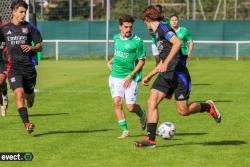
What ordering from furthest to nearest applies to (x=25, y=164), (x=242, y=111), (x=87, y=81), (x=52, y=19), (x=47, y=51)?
(x=52, y=19) < (x=47, y=51) < (x=87, y=81) < (x=242, y=111) < (x=25, y=164)

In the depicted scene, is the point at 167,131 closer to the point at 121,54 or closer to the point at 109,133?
the point at 109,133

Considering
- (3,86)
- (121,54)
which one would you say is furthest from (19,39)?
(3,86)

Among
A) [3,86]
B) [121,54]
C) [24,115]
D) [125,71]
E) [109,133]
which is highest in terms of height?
[121,54]

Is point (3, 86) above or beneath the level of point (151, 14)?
beneath

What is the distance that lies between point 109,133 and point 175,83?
91.4 inches

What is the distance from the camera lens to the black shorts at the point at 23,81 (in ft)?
44.1

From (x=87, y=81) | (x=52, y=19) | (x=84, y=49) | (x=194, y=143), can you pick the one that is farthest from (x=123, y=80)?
(x=52, y=19)

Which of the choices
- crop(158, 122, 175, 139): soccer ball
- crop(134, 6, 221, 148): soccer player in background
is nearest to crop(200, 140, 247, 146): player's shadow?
crop(158, 122, 175, 139): soccer ball

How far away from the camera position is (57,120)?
1588cm

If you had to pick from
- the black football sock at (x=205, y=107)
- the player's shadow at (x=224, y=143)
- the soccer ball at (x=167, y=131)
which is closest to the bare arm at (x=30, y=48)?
the soccer ball at (x=167, y=131)

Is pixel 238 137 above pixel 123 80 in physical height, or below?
below

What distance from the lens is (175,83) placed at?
1191 cm

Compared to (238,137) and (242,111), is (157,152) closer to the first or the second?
(238,137)

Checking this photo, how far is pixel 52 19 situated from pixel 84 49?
6148 mm
